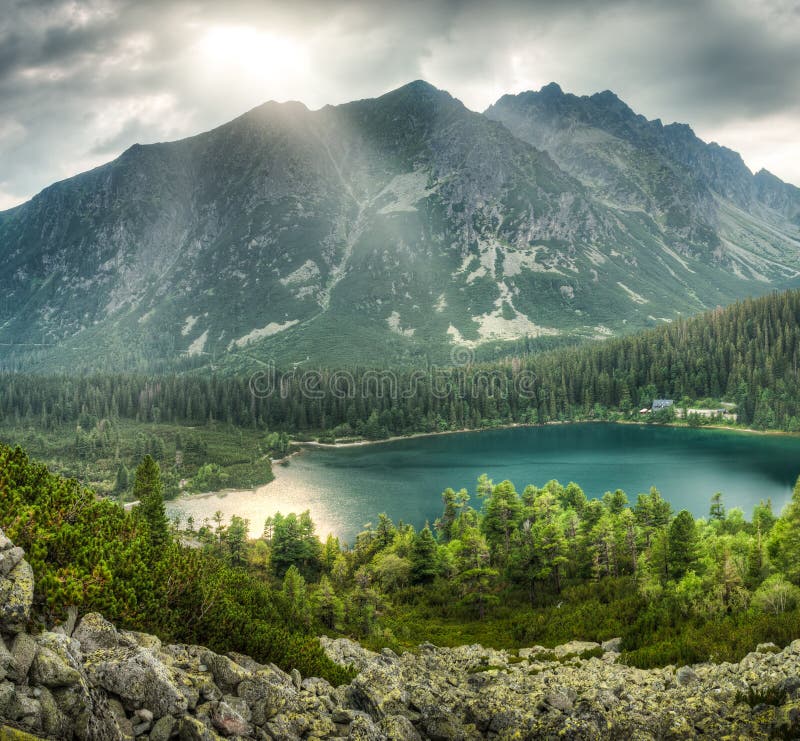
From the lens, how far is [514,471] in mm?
121438

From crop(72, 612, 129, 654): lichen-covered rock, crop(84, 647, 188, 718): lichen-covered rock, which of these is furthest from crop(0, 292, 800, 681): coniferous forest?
crop(84, 647, 188, 718): lichen-covered rock

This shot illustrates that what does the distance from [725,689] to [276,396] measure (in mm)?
186019

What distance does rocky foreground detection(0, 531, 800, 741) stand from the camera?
1126 centimetres

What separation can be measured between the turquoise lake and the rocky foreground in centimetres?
6481

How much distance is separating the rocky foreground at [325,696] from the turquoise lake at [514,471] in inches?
2551

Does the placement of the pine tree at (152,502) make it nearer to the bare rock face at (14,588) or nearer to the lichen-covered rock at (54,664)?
the bare rock face at (14,588)

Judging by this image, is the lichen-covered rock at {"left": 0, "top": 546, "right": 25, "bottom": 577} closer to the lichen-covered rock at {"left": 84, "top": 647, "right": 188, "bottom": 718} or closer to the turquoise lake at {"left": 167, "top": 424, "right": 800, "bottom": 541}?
the lichen-covered rock at {"left": 84, "top": 647, "right": 188, "bottom": 718}

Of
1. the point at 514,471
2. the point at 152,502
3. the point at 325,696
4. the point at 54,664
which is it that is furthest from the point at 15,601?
the point at 514,471

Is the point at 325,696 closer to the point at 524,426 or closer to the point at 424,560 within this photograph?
the point at 424,560

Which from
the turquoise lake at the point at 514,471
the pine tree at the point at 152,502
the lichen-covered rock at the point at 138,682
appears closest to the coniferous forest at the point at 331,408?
the turquoise lake at the point at 514,471

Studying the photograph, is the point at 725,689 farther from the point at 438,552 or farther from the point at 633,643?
the point at 438,552

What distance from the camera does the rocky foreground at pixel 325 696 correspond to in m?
11.3

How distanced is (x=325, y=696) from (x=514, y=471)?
357 ft

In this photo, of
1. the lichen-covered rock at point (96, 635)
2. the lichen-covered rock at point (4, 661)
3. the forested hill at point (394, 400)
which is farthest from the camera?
the forested hill at point (394, 400)
